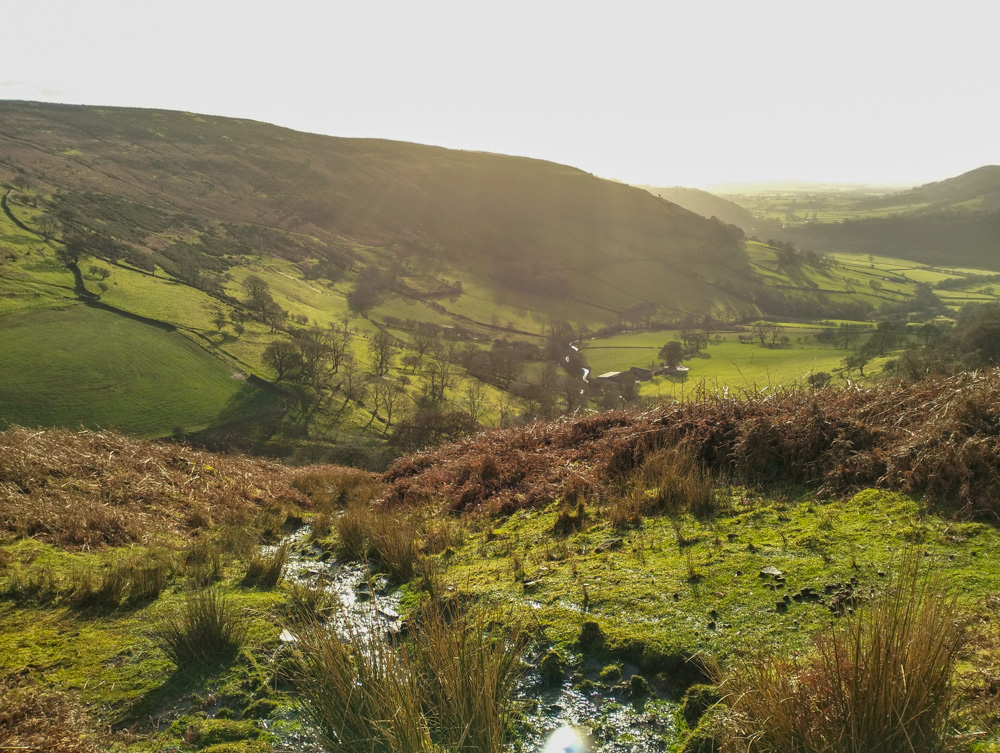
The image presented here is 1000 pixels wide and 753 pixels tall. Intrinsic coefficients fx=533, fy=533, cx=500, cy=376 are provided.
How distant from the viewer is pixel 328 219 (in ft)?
593

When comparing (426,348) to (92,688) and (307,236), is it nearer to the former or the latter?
(92,688)

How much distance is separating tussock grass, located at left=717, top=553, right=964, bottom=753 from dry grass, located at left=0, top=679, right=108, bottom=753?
3.85 metres

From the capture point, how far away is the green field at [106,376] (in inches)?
1891

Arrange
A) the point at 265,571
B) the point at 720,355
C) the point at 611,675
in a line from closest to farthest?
the point at 611,675
the point at 265,571
the point at 720,355

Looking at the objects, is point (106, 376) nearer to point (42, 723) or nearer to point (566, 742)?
point (42, 723)

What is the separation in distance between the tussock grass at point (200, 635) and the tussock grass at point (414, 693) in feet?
5.70

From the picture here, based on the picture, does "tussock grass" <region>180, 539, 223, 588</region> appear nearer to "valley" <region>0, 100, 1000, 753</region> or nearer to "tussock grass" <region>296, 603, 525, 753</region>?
"valley" <region>0, 100, 1000, 753</region>

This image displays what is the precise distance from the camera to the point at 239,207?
169750mm

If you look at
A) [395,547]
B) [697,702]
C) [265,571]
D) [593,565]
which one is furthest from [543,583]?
[265,571]

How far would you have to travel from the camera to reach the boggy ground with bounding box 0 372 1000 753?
3.54m

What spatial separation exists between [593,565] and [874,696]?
10.1ft

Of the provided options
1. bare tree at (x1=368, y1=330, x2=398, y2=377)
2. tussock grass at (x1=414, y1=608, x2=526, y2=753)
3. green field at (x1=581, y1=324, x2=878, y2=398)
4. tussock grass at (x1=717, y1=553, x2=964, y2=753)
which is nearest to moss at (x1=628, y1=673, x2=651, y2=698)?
tussock grass at (x1=414, y1=608, x2=526, y2=753)

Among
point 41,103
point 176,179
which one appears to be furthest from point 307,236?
point 41,103

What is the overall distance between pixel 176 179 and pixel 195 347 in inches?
5471
